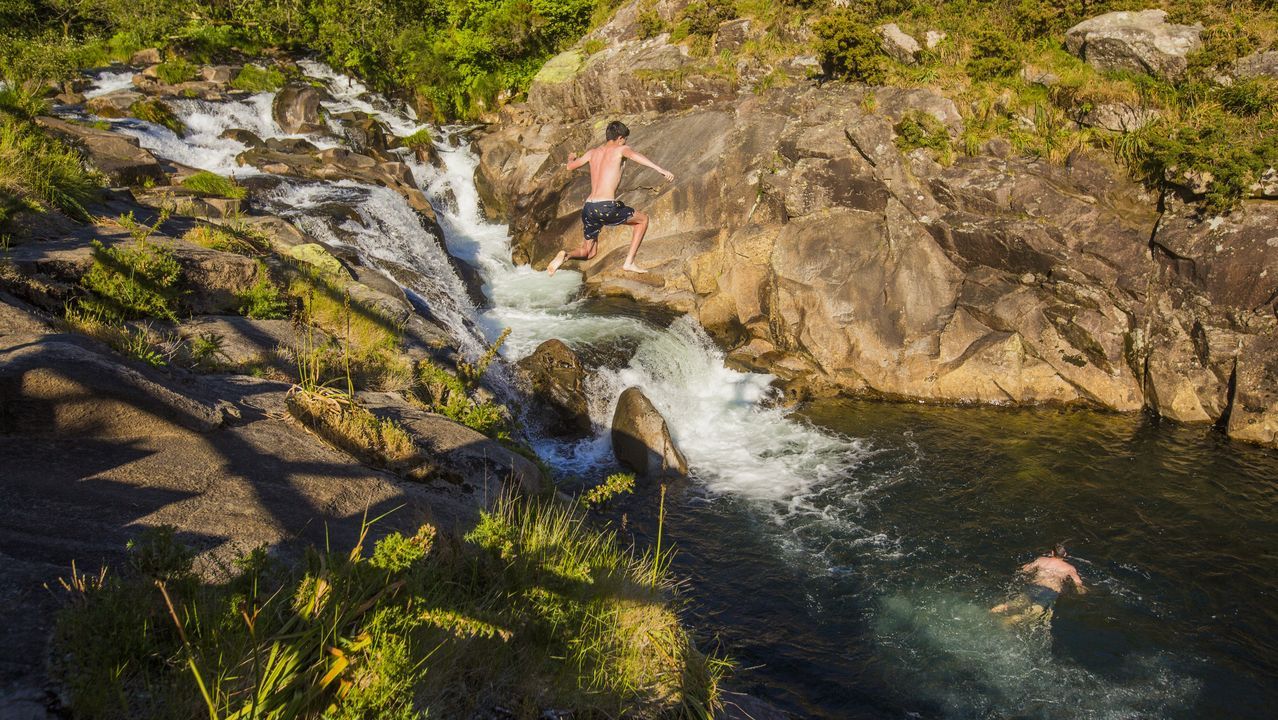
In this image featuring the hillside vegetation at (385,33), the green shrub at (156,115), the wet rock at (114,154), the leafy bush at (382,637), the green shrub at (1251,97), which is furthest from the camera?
the hillside vegetation at (385,33)

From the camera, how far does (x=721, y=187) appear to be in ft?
54.3

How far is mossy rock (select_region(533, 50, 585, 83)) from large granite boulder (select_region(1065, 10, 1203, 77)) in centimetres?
1395

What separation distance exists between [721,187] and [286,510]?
14.2m

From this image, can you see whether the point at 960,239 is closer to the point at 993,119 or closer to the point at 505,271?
the point at 993,119

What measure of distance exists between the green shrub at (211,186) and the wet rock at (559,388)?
22.9ft

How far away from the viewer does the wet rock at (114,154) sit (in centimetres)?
1312

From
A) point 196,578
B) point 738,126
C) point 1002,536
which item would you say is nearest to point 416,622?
point 196,578

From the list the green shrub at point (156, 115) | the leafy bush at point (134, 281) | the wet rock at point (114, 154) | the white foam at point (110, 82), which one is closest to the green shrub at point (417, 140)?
the green shrub at point (156, 115)

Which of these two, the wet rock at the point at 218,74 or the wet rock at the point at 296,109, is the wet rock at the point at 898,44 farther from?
the wet rock at the point at 218,74

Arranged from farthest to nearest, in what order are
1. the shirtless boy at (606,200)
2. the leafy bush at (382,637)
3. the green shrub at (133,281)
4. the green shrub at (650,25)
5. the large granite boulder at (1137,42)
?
the green shrub at (650,25), the large granite boulder at (1137,42), the shirtless boy at (606,200), the green shrub at (133,281), the leafy bush at (382,637)

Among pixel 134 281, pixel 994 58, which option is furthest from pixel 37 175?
pixel 994 58

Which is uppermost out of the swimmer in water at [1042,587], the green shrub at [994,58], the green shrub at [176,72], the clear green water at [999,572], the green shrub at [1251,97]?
the green shrub at [176,72]

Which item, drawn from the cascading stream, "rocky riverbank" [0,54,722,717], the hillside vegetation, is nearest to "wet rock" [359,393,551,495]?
"rocky riverbank" [0,54,722,717]

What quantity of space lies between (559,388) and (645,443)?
6.76ft
